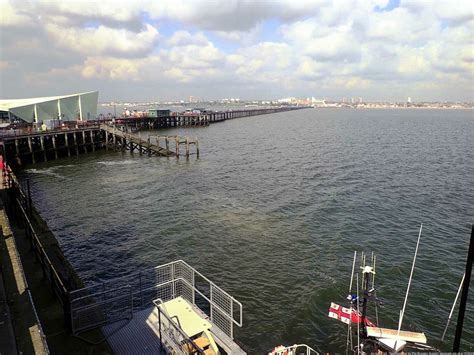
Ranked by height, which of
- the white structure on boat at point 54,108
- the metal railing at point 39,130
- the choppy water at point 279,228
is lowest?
the choppy water at point 279,228

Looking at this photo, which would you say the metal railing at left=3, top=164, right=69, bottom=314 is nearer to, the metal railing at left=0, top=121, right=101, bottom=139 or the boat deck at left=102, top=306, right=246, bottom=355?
the boat deck at left=102, top=306, right=246, bottom=355

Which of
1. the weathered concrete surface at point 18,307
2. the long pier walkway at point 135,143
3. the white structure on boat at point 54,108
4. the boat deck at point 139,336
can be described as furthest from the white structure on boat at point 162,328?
the white structure on boat at point 54,108

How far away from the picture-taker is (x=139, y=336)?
36.2 feet

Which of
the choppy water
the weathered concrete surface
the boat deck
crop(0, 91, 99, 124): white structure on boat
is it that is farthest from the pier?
the boat deck

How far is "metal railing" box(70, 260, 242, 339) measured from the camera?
1140 centimetres

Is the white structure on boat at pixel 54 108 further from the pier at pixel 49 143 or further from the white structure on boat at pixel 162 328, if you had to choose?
the white structure on boat at pixel 162 328

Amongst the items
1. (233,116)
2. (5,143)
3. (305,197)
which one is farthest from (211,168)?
(233,116)

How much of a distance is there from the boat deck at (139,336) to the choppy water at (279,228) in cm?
384

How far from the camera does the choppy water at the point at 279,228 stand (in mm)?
16750

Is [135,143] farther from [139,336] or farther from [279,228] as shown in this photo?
[139,336]

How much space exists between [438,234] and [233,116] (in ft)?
497

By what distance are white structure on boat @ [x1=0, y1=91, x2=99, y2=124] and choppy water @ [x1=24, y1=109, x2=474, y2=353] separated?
23.4 m

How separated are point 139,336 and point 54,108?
2848 inches

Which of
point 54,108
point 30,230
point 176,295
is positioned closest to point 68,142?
point 54,108
